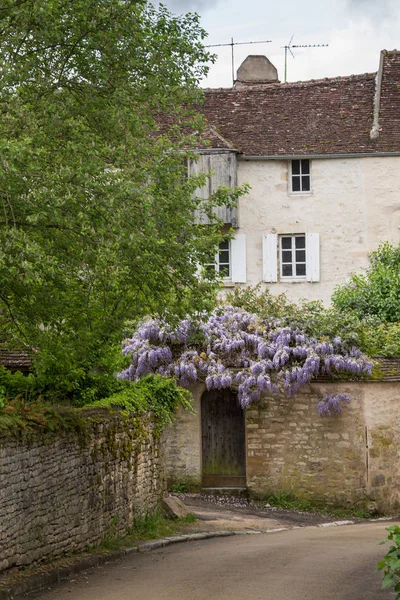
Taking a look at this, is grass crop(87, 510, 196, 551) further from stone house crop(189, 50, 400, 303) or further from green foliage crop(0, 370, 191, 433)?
stone house crop(189, 50, 400, 303)

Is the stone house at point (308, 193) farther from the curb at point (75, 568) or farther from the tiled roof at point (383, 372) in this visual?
the curb at point (75, 568)

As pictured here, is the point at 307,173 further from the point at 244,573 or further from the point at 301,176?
the point at 244,573

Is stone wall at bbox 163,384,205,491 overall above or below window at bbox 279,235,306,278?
below

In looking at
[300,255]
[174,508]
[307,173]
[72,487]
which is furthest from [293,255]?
[72,487]

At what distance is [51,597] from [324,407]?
12.4 metres

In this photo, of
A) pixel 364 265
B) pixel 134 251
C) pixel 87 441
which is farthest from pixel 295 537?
pixel 364 265

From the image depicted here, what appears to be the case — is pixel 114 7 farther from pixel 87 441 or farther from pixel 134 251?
pixel 87 441

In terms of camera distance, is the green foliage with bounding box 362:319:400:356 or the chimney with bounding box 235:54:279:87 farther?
the chimney with bounding box 235:54:279:87

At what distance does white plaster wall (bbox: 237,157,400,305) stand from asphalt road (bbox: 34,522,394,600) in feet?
50.1

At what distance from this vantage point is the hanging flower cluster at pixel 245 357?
2297cm

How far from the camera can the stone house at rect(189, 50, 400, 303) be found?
31656 millimetres

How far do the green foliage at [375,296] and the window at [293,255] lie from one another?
227cm

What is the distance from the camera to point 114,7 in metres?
13.0

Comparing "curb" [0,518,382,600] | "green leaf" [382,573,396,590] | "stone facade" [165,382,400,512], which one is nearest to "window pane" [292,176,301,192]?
"stone facade" [165,382,400,512]
